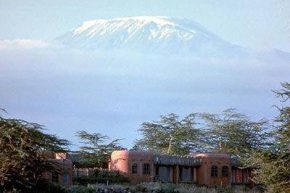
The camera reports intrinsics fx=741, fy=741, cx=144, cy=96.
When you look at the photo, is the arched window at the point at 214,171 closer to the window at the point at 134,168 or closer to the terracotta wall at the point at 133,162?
Answer: the terracotta wall at the point at 133,162

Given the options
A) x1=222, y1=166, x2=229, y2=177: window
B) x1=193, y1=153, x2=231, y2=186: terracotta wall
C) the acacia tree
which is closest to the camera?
the acacia tree

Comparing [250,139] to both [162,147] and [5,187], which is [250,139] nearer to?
[162,147]

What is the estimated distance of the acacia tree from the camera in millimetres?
27766

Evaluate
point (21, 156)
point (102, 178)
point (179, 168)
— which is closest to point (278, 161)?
point (21, 156)

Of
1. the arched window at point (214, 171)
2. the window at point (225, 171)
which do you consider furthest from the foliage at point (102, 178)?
the window at point (225, 171)

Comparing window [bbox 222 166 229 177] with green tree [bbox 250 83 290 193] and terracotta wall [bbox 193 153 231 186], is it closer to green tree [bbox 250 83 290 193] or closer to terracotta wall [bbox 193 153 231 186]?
terracotta wall [bbox 193 153 231 186]

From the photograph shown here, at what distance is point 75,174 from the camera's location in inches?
2203

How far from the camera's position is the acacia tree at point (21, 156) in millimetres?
27766

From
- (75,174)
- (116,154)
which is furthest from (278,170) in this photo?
(116,154)

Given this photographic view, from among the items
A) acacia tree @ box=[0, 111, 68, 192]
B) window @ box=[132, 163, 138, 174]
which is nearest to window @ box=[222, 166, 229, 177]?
window @ box=[132, 163, 138, 174]

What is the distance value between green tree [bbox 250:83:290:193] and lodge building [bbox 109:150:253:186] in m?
26.5

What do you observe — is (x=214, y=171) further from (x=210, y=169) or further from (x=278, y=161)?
(x=278, y=161)

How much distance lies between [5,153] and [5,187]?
4.25ft

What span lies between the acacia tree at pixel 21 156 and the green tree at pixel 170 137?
171 ft
